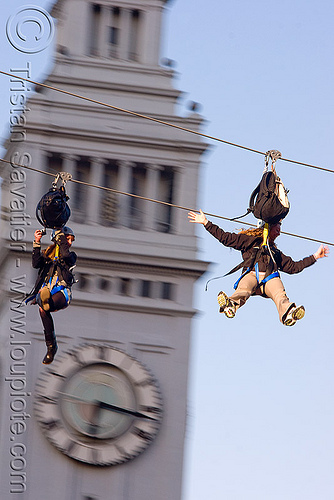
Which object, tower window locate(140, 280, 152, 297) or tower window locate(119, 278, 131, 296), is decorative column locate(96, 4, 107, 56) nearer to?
tower window locate(119, 278, 131, 296)

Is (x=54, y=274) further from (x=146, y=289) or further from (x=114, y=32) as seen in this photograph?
(x=114, y=32)

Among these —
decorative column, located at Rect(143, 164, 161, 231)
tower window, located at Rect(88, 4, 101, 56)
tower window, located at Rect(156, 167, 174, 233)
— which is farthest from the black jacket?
tower window, located at Rect(88, 4, 101, 56)

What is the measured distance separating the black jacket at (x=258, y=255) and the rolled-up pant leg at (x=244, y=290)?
0.62 ft

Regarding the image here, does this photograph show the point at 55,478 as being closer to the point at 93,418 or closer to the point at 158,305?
the point at 93,418

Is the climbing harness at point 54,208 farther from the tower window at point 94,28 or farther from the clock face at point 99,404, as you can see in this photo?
the tower window at point 94,28

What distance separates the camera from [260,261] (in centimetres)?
2556

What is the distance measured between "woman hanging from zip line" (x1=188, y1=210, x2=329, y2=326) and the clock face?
1451 inches

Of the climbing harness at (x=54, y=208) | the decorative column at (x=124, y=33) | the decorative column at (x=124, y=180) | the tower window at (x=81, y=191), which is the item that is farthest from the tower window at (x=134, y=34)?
the climbing harness at (x=54, y=208)

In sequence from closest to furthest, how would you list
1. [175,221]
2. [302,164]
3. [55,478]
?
[302,164] → [55,478] → [175,221]

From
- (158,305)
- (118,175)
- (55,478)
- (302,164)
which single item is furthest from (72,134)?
(302,164)

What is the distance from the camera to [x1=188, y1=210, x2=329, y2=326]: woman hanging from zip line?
2528 cm

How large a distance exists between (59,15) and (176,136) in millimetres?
7120

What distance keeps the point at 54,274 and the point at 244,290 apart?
2.75 m

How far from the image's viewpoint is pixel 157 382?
62.5 metres
